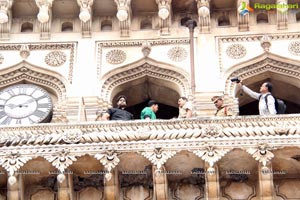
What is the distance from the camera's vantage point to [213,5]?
2092 centimetres

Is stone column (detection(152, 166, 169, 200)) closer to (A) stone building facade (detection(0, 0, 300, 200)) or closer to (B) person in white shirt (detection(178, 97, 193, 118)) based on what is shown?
(A) stone building facade (detection(0, 0, 300, 200))

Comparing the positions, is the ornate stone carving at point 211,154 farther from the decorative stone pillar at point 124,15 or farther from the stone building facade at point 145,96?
the decorative stone pillar at point 124,15

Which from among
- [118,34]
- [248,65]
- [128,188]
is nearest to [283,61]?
[248,65]

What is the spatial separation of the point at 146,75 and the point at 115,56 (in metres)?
0.78

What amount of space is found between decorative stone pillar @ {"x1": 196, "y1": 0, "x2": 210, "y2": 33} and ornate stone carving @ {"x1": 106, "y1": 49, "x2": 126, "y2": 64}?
1.76 meters

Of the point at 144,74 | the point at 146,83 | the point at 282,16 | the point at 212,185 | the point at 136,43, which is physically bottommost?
the point at 212,185

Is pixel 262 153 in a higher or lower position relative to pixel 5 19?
lower

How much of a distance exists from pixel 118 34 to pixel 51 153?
5.34 m

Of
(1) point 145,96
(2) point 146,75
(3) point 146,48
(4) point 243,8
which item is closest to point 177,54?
(3) point 146,48

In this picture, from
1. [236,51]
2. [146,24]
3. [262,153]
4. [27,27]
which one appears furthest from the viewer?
[27,27]

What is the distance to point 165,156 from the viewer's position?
51.9 feet

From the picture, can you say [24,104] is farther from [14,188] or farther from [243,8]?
[243,8]

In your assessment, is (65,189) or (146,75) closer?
(65,189)

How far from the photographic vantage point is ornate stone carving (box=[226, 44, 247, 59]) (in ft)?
65.9
